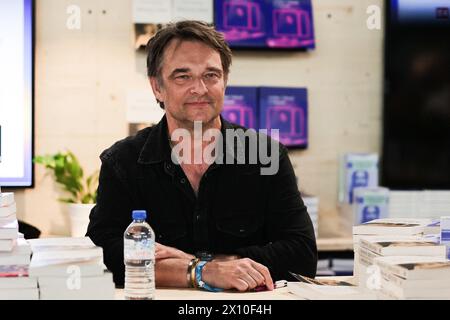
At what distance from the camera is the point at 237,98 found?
364cm

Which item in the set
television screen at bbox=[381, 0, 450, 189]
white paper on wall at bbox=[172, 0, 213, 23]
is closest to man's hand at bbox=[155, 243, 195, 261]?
white paper on wall at bbox=[172, 0, 213, 23]

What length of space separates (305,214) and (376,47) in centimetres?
171

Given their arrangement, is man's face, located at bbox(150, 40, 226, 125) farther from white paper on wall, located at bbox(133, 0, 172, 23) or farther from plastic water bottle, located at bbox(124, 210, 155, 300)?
white paper on wall, located at bbox(133, 0, 172, 23)

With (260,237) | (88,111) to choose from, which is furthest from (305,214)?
(88,111)

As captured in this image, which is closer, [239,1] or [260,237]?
[260,237]

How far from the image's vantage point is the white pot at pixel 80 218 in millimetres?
3297

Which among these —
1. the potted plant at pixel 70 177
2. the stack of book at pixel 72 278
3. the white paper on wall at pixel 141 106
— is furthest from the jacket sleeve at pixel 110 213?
the white paper on wall at pixel 141 106

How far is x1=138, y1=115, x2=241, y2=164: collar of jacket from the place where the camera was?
239 centimetres

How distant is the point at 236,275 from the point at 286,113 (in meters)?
1.86

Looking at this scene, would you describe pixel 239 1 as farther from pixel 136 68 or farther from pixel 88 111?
pixel 88 111

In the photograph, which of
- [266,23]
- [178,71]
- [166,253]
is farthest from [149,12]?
[166,253]

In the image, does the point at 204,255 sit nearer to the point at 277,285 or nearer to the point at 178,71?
the point at 277,285

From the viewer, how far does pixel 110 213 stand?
231cm

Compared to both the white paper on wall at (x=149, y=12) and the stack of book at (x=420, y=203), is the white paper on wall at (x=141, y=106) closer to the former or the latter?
the white paper on wall at (x=149, y=12)
